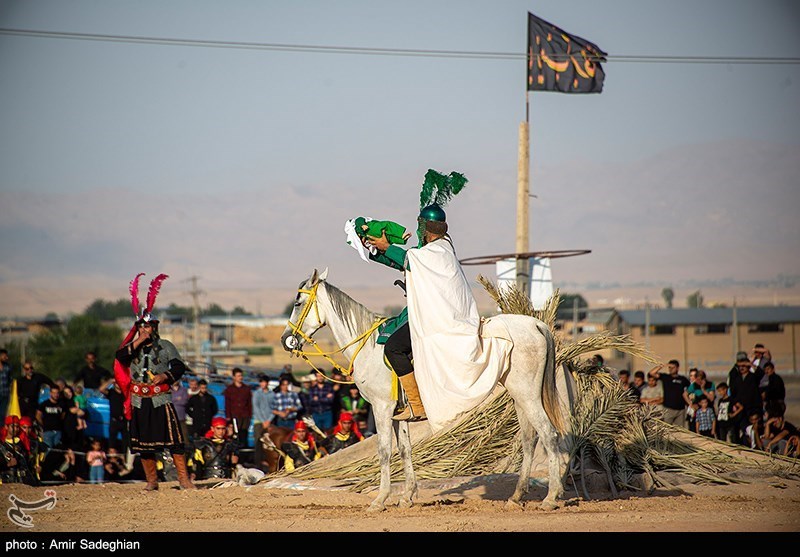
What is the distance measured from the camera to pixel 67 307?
474 ft

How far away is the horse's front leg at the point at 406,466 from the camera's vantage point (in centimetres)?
1078

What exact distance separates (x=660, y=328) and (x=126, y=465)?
48.8 meters

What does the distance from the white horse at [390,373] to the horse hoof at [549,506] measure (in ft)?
0.05

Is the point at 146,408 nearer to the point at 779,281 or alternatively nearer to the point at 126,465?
the point at 126,465

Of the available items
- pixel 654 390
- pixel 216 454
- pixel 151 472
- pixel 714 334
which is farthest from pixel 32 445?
pixel 714 334

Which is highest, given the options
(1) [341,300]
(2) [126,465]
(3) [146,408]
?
(1) [341,300]

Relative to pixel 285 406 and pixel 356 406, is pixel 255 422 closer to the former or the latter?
pixel 285 406

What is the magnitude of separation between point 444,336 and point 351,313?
1586 millimetres

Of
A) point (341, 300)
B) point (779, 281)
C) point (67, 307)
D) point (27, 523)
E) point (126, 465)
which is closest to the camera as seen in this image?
point (27, 523)

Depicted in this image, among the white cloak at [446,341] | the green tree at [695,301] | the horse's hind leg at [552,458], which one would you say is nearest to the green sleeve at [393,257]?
the white cloak at [446,341]

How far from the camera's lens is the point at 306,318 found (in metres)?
11.2

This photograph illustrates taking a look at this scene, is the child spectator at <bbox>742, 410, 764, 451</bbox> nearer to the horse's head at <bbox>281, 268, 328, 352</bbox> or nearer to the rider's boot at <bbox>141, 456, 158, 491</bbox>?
the horse's head at <bbox>281, 268, 328, 352</bbox>

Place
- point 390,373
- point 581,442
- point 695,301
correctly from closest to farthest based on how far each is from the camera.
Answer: point 390,373 < point 581,442 < point 695,301
